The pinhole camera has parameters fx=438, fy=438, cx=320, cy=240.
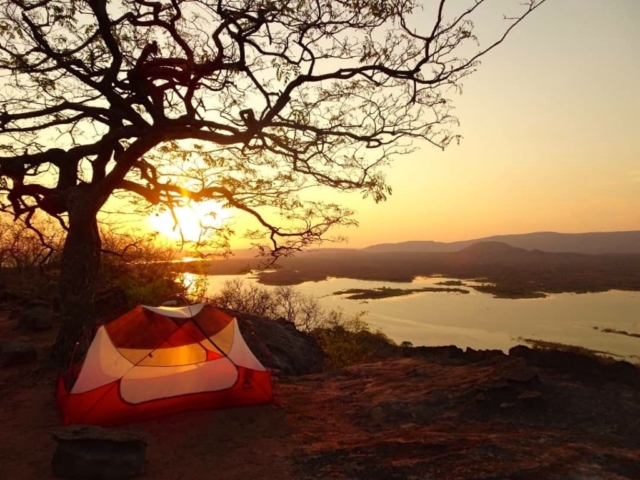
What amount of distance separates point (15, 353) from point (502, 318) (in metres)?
38.0

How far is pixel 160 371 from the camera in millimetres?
7949

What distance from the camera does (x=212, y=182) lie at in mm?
11562

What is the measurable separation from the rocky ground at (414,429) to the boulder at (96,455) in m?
0.29

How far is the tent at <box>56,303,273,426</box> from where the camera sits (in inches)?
286

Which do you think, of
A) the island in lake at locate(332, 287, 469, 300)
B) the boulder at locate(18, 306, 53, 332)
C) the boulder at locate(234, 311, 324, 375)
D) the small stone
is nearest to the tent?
the boulder at locate(234, 311, 324, 375)

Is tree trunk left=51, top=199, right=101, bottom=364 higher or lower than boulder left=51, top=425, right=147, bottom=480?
higher

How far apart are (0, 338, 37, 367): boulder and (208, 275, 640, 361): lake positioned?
25583 millimetres

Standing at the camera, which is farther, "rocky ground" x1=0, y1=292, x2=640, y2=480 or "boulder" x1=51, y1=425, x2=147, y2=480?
"boulder" x1=51, y1=425, x2=147, y2=480

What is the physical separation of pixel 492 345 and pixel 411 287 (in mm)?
37126

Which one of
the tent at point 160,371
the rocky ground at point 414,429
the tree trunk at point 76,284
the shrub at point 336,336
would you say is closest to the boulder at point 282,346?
the rocky ground at point 414,429

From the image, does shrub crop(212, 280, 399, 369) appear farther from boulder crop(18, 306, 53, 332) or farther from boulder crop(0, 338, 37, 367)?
boulder crop(0, 338, 37, 367)

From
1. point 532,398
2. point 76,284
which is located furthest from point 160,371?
point 532,398

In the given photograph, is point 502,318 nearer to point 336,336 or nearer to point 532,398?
point 336,336

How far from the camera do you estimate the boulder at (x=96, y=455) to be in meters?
5.46
